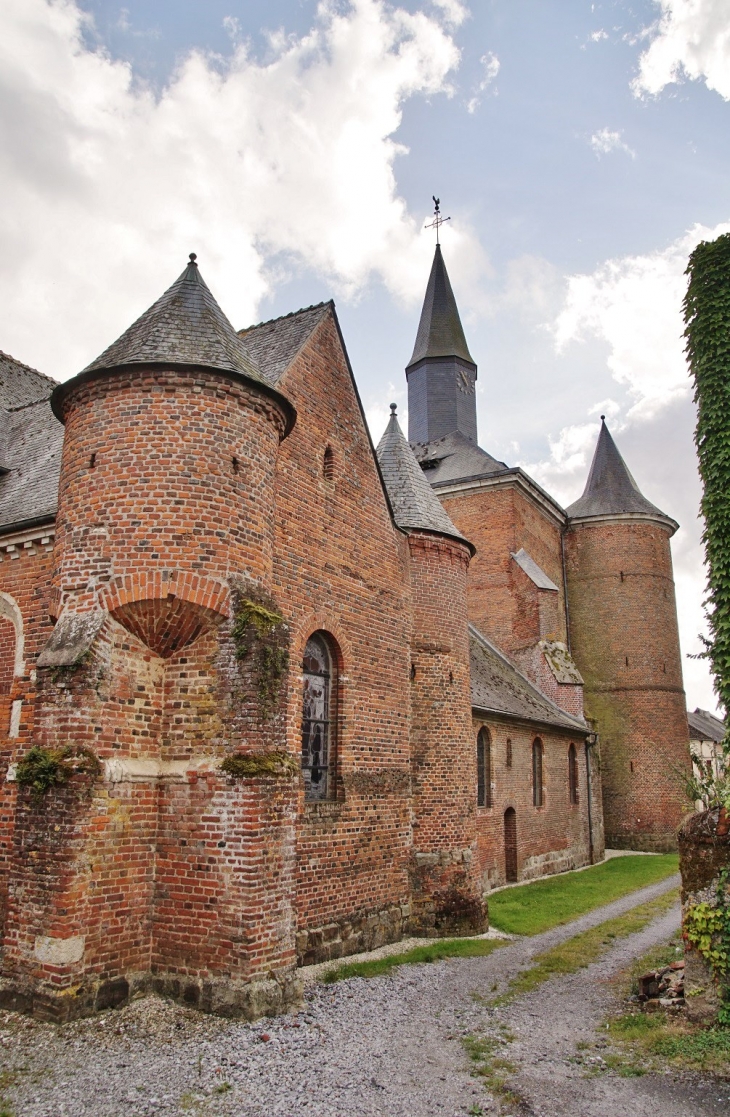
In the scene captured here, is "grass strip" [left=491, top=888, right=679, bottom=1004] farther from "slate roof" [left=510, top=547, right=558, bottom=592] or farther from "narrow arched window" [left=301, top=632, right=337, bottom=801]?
"slate roof" [left=510, top=547, right=558, bottom=592]

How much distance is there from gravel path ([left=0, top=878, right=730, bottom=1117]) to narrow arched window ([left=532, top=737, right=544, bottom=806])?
12.2m

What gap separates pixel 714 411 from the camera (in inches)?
376

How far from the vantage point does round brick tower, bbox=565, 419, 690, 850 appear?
2758cm

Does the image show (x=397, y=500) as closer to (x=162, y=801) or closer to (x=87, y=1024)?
(x=162, y=801)

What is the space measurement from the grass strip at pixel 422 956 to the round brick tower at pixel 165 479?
4527 mm

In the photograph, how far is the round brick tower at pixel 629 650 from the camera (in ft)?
90.5

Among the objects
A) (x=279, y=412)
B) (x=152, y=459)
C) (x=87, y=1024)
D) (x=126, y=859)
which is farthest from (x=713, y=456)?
(x=87, y=1024)

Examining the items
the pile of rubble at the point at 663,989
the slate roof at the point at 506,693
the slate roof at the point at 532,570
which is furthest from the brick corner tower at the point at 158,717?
the slate roof at the point at 532,570

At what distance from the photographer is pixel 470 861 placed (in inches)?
516

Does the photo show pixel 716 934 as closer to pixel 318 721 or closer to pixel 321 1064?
pixel 321 1064

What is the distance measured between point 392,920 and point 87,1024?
5.38 meters

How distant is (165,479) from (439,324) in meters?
25.7

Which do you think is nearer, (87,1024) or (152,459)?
(87,1024)

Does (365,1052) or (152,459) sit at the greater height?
(152,459)
